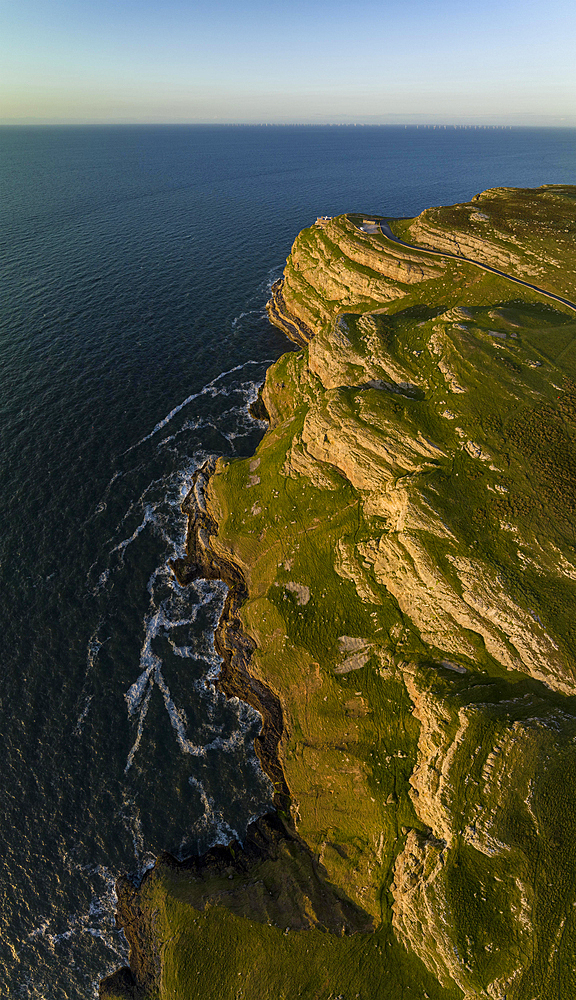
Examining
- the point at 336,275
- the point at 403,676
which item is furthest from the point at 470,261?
the point at 403,676

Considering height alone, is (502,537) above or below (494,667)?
above

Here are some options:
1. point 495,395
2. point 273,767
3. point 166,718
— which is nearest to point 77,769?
point 166,718

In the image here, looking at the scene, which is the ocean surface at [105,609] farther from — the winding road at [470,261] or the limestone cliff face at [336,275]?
the winding road at [470,261]

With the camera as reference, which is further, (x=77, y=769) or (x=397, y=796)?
(x=77, y=769)

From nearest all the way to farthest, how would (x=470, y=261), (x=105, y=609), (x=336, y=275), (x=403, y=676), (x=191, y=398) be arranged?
(x=403, y=676) < (x=105, y=609) < (x=470, y=261) < (x=191, y=398) < (x=336, y=275)

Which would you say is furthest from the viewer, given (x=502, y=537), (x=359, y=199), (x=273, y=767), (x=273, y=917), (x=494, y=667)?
(x=359, y=199)

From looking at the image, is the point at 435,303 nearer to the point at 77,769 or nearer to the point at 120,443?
the point at 120,443

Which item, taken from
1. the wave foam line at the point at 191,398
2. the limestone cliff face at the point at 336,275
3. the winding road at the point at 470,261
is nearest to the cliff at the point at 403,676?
the winding road at the point at 470,261

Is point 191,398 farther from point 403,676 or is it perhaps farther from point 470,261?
point 403,676
